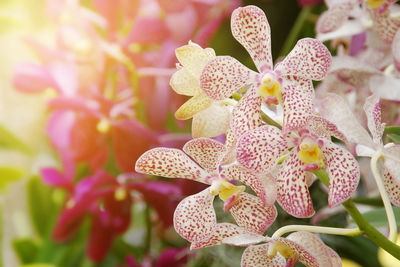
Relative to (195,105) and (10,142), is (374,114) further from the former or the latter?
(10,142)

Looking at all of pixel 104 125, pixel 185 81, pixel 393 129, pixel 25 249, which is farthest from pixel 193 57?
pixel 25 249

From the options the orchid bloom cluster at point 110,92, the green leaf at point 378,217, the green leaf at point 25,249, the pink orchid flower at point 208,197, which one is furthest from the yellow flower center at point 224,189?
the green leaf at point 25,249

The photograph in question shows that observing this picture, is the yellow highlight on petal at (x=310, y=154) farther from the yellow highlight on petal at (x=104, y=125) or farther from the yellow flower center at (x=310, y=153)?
the yellow highlight on petal at (x=104, y=125)

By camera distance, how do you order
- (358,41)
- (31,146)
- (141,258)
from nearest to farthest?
(358,41)
(141,258)
(31,146)

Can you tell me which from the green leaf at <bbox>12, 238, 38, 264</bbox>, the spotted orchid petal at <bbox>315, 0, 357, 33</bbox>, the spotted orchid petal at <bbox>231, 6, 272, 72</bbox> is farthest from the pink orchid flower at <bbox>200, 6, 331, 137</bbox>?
the green leaf at <bbox>12, 238, 38, 264</bbox>

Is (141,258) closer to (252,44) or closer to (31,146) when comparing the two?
(31,146)

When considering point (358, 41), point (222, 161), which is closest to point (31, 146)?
point (358, 41)
